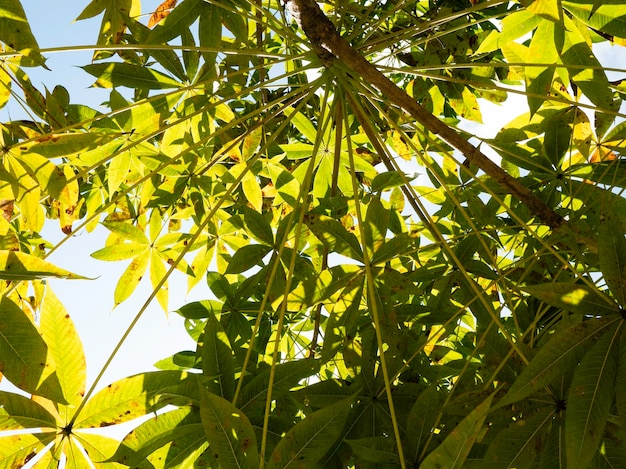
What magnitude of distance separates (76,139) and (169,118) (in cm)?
74

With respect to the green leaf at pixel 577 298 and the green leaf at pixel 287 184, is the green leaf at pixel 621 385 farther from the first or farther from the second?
the green leaf at pixel 287 184

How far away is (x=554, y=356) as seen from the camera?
4.21ft

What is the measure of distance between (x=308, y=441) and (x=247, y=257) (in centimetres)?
99

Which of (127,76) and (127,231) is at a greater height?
(127,76)

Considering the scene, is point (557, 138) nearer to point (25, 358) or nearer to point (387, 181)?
point (387, 181)

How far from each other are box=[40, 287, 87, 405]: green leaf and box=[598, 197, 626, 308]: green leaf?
3.93 ft

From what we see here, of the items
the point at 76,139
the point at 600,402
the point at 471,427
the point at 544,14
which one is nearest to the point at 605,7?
the point at 544,14

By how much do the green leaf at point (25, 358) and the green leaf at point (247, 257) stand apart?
0.94 meters

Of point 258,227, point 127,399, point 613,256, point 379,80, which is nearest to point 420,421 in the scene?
point 613,256

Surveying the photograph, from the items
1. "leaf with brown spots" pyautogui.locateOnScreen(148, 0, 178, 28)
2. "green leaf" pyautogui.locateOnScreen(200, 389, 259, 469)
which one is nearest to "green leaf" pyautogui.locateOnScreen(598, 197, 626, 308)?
"green leaf" pyautogui.locateOnScreen(200, 389, 259, 469)

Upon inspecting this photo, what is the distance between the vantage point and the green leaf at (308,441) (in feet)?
4.24

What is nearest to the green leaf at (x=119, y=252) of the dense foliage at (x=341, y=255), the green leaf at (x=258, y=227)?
the dense foliage at (x=341, y=255)

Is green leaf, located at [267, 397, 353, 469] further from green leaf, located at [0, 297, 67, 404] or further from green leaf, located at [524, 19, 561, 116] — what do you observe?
green leaf, located at [524, 19, 561, 116]

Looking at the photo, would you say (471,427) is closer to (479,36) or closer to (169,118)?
(169,118)
